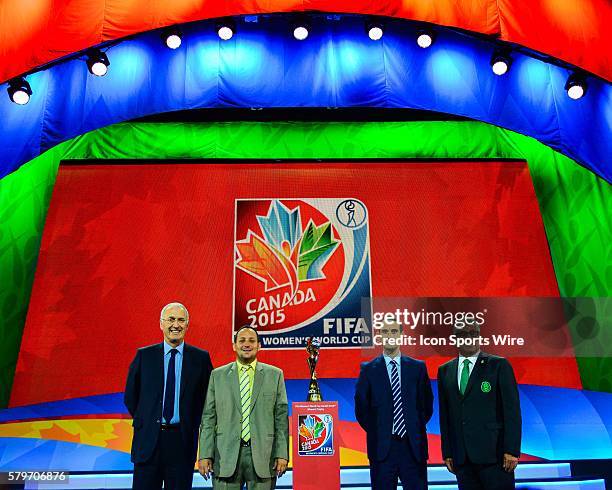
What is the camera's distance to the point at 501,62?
6.54 m

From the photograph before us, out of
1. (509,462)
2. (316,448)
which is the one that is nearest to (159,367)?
(316,448)

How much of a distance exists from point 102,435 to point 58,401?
103 centimetres

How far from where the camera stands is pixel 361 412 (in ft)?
13.8

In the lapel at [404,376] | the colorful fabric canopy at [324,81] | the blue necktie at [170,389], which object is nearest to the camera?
the blue necktie at [170,389]

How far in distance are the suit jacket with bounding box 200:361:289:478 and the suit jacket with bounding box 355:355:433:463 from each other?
618mm

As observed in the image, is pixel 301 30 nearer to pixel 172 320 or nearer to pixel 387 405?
pixel 172 320

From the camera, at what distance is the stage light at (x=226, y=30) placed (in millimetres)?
6426

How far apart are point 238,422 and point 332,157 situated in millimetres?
5587

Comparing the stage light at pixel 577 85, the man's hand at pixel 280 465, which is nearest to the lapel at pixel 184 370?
the man's hand at pixel 280 465

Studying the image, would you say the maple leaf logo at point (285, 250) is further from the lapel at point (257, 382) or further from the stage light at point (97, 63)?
the lapel at point (257, 382)

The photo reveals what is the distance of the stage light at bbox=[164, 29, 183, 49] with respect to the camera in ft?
20.9

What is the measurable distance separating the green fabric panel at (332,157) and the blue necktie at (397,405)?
4.63 metres

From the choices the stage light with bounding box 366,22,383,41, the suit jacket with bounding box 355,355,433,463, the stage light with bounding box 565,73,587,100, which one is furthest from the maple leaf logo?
the suit jacket with bounding box 355,355,433,463

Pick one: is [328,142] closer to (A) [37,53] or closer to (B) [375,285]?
(B) [375,285]
